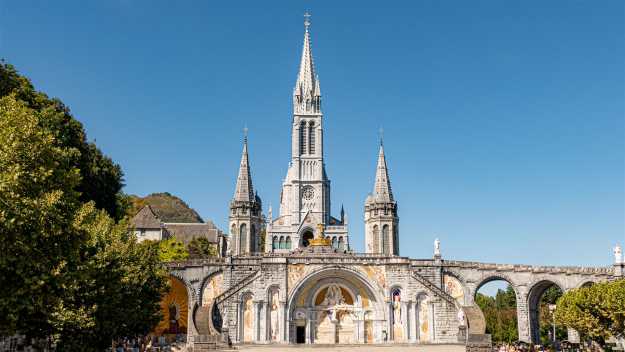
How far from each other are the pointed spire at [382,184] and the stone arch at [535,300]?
771 inches

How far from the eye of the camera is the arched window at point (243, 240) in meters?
69.8

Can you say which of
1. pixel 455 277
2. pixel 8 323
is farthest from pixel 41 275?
pixel 455 277

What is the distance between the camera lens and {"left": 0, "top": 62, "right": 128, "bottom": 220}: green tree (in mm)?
37250

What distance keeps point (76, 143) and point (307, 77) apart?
2059 inches

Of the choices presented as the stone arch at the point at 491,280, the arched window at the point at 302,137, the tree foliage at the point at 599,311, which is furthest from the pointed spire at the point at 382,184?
the tree foliage at the point at 599,311

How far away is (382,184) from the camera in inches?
2741

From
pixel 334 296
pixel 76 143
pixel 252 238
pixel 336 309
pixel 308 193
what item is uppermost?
pixel 308 193

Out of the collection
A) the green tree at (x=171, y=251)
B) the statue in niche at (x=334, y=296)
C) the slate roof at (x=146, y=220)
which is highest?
the slate roof at (x=146, y=220)

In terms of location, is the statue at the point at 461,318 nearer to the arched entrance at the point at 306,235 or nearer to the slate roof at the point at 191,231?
the arched entrance at the point at 306,235

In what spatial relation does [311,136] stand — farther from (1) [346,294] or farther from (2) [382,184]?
A: (1) [346,294]

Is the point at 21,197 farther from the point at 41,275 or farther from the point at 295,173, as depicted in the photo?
the point at 295,173

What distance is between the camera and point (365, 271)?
5156cm

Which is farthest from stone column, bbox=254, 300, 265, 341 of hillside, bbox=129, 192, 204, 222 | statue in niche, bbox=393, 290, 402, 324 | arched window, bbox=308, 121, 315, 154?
hillside, bbox=129, 192, 204, 222

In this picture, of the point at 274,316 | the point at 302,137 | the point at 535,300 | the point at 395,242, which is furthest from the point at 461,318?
the point at 302,137
